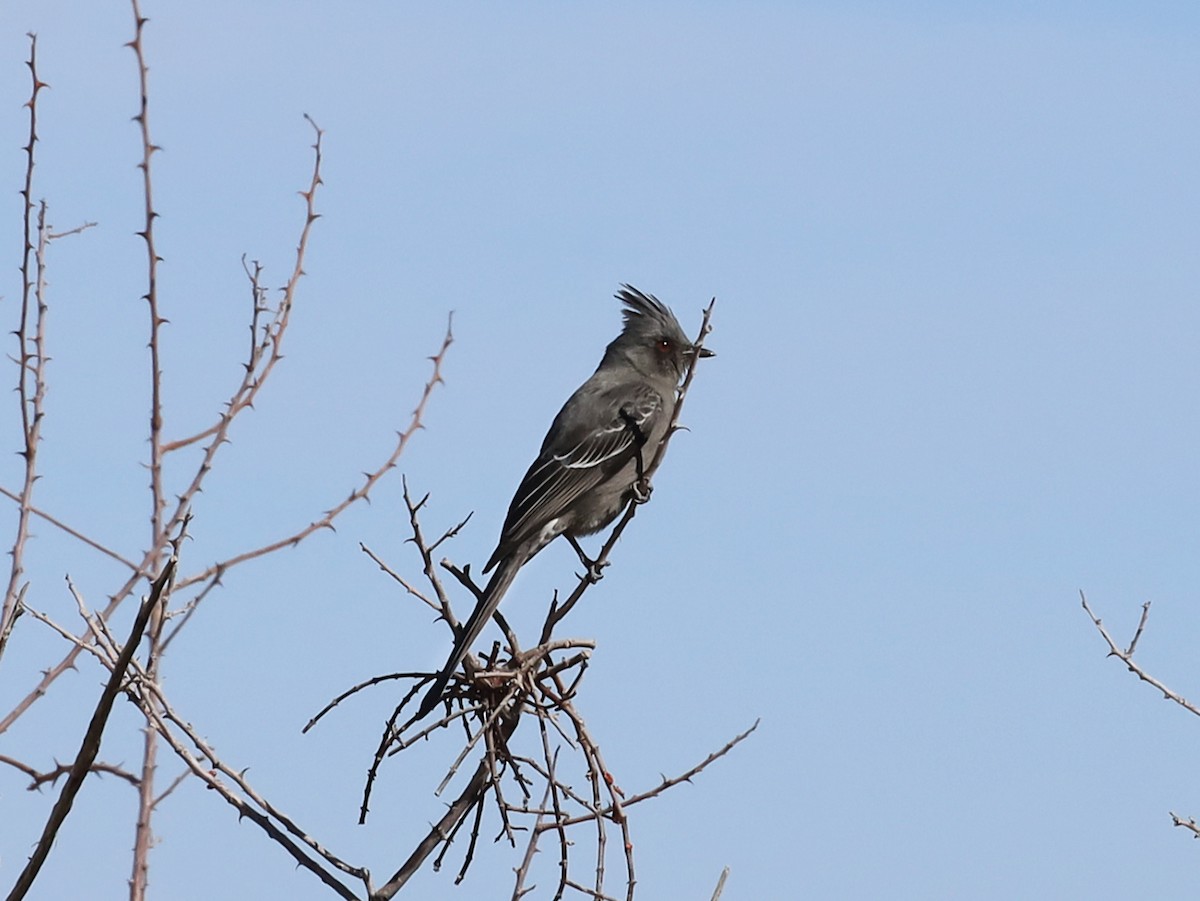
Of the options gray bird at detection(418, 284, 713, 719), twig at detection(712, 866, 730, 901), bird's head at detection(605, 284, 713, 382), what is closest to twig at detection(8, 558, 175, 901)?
twig at detection(712, 866, 730, 901)

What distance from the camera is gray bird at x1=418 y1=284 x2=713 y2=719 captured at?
7.62m

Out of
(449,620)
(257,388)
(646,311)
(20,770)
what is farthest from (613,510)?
(20,770)

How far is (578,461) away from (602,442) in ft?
0.66

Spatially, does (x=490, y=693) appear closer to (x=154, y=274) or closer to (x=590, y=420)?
(x=154, y=274)

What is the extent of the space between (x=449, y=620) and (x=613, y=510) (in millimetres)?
4466

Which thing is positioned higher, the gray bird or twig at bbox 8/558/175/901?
the gray bird

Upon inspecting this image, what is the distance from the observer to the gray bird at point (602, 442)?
762 centimetres

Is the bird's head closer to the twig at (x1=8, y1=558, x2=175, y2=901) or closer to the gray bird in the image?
the gray bird

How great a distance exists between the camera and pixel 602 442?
824cm

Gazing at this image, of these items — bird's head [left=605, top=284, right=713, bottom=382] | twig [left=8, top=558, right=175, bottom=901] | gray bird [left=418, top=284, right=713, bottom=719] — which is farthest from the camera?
bird's head [left=605, top=284, right=713, bottom=382]

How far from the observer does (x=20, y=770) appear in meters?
3.06

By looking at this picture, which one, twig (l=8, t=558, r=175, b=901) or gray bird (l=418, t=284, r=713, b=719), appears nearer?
twig (l=8, t=558, r=175, b=901)

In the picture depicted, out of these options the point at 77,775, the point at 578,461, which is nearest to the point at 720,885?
the point at 77,775

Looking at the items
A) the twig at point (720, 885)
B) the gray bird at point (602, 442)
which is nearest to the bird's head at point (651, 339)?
the gray bird at point (602, 442)
